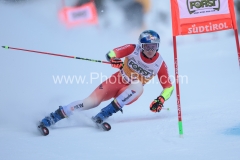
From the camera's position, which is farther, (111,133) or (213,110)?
(213,110)

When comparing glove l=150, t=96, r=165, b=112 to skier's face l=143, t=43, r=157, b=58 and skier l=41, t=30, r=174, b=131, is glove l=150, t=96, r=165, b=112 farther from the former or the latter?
skier's face l=143, t=43, r=157, b=58

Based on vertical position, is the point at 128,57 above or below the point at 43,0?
below

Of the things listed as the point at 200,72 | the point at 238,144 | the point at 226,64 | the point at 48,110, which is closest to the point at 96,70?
the point at 48,110

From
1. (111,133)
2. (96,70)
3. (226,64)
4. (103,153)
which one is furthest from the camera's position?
(226,64)

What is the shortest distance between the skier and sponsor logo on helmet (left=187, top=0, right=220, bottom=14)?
1.84ft

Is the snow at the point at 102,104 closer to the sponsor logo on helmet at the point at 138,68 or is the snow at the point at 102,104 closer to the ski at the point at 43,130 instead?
the ski at the point at 43,130

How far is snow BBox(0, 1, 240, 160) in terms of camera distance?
4445 millimetres

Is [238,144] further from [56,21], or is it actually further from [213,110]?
[56,21]

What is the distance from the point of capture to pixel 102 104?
5.48 metres

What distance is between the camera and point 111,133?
492 cm

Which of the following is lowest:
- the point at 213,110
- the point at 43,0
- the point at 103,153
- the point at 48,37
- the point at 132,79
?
the point at 103,153

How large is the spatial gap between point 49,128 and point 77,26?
2.69 metres

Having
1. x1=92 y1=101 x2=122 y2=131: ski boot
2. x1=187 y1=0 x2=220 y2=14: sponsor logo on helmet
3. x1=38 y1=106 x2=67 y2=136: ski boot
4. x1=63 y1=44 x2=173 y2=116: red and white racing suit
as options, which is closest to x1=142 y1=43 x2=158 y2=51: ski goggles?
x1=63 y1=44 x2=173 y2=116: red and white racing suit

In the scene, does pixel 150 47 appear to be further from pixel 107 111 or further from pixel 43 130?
pixel 43 130
